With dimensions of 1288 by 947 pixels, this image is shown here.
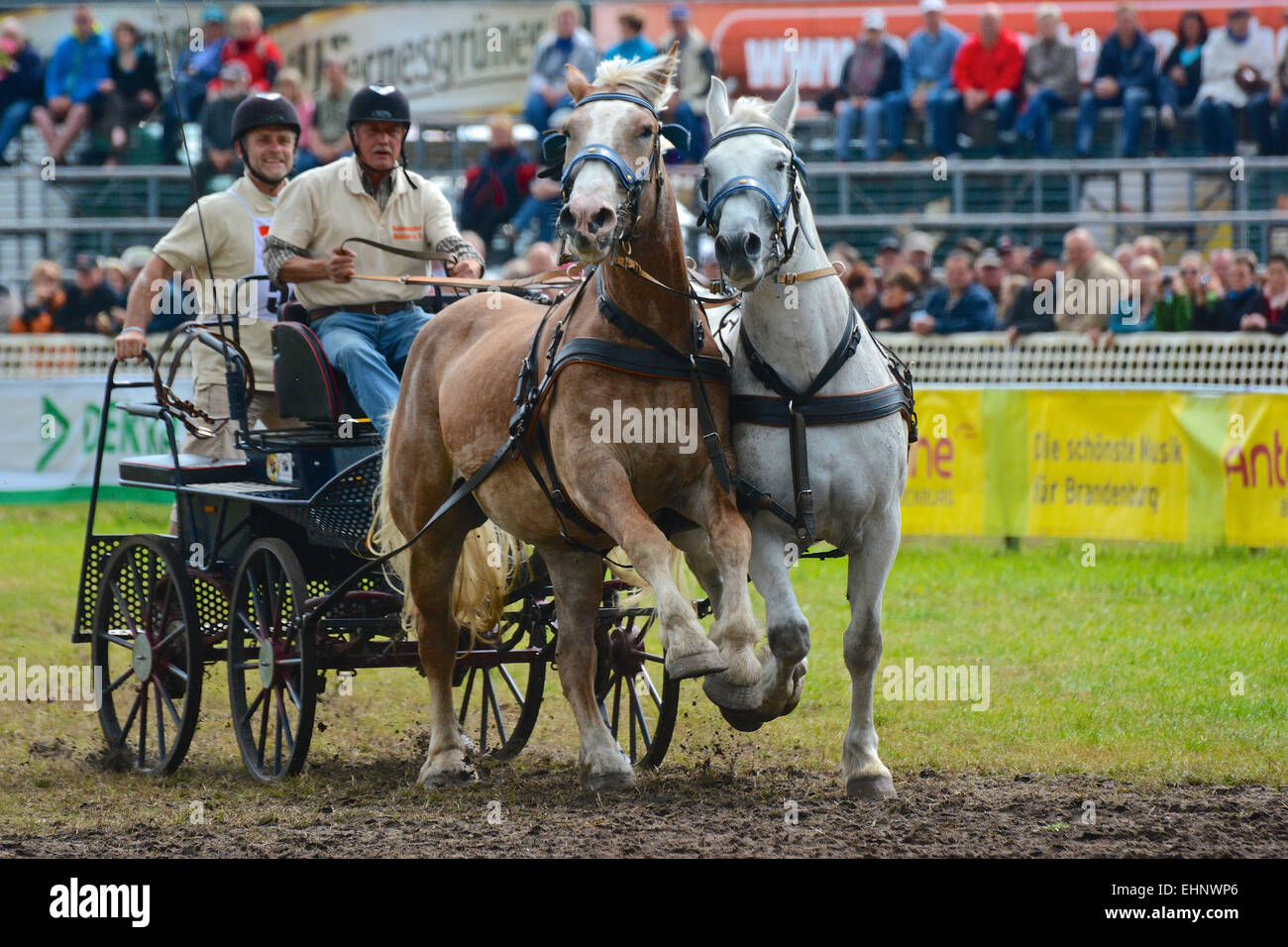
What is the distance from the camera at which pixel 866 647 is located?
5.36 m

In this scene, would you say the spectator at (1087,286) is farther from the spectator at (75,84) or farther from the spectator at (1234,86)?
the spectator at (75,84)

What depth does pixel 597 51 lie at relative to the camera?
16641mm

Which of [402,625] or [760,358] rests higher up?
[760,358]

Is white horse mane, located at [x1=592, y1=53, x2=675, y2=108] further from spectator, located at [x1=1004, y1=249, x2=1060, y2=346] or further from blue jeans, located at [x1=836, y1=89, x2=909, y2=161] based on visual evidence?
blue jeans, located at [x1=836, y1=89, x2=909, y2=161]

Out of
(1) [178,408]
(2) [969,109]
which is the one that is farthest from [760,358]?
(2) [969,109]

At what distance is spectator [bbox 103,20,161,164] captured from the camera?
669 inches

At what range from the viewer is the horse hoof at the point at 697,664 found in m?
4.63

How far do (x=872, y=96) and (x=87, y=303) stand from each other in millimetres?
7603

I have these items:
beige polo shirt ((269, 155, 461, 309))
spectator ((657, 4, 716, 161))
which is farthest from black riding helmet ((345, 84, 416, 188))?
spectator ((657, 4, 716, 161))

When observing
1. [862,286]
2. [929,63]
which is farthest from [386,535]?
[929,63]

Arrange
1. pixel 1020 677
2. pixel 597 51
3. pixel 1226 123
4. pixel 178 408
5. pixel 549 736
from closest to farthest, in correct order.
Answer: pixel 178 408 → pixel 549 736 → pixel 1020 677 → pixel 1226 123 → pixel 597 51

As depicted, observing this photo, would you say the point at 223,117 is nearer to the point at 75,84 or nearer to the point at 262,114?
the point at 75,84
